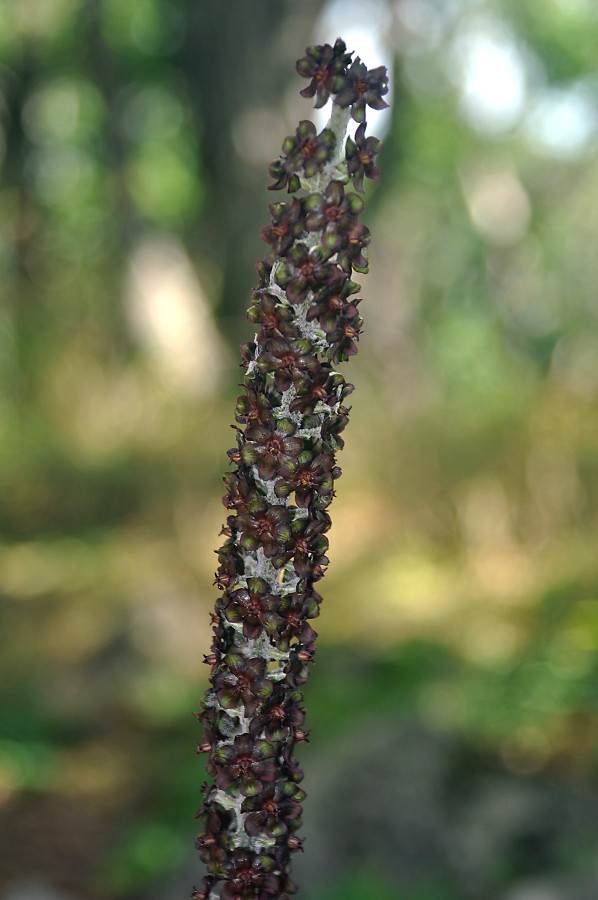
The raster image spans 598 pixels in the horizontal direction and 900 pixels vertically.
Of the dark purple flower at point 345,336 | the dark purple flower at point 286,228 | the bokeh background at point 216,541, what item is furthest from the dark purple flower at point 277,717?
the bokeh background at point 216,541

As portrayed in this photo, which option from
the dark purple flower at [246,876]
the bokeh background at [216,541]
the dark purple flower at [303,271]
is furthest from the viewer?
the bokeh background at [216,541]

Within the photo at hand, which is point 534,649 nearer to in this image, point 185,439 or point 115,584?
point 115,584

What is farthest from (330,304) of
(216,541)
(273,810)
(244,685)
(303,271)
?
(216,541)

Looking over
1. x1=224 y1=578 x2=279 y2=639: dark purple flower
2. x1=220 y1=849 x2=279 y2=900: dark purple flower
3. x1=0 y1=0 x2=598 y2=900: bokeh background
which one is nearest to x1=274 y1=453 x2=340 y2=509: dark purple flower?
x1=224 y1=578 x2=279 y2=639: dark purple flower

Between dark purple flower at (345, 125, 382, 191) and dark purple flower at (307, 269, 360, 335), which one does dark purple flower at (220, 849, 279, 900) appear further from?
dark purple flower at (345, 125, 382, 191)

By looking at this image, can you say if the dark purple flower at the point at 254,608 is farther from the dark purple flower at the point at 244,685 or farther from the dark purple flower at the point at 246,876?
the dark purple flower at the point at 246,876

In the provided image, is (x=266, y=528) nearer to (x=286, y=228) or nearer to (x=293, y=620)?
(x=293, y=620)

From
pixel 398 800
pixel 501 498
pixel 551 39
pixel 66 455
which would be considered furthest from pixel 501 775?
pixel 551 39
